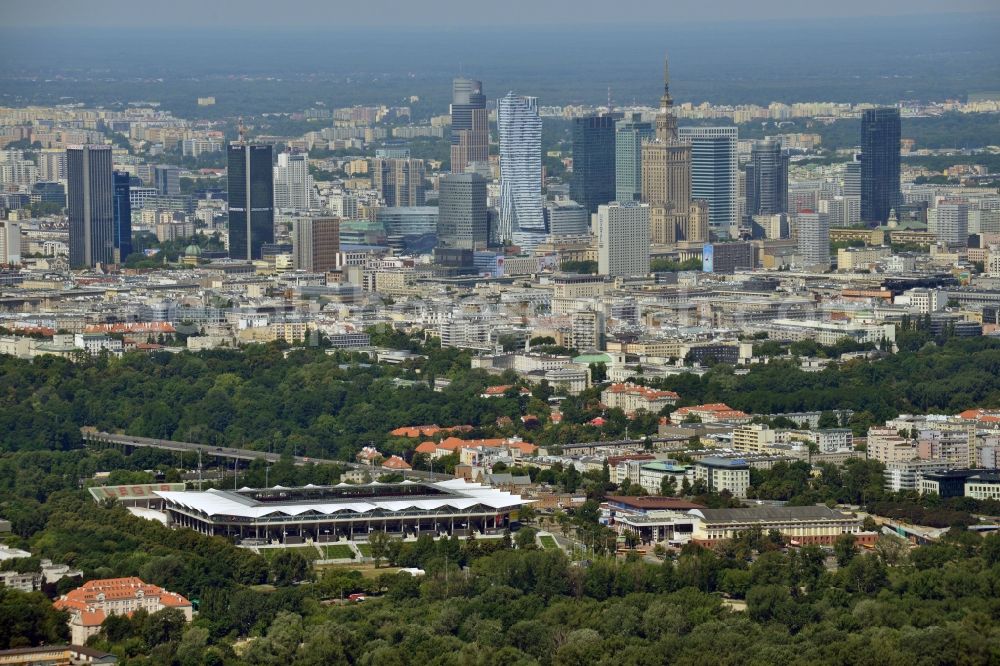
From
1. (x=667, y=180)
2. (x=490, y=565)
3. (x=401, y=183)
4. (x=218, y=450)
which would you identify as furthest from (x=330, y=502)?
(x=401, y=183)

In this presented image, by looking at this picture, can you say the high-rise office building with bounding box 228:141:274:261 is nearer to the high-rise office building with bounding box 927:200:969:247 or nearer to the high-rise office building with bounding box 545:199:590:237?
the high-rise office building with bounding box 545:199:590:237

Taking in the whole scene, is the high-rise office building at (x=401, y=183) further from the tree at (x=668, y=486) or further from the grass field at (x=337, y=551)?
the grass field at (x=337, y=551)

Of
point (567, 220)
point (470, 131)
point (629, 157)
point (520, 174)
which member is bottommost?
point (567, 220)

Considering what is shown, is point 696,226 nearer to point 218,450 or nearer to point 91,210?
point 91,210

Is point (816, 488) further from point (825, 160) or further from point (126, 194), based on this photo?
point (825, 160)

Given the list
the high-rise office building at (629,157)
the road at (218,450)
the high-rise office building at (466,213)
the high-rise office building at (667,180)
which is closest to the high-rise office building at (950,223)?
the high-rise office building at (667,180)

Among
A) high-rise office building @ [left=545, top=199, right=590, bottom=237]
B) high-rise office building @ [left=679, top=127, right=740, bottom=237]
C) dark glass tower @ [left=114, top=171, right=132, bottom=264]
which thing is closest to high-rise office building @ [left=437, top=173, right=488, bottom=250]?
high-rise office building @ [left=545, top=199, right=590, bottom=237]

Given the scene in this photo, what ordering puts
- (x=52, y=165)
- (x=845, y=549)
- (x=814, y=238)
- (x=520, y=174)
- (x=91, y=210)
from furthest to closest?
(x=52, y=165) → (x=520, y=174) → (x=91, y=210) → (x=814, y=238) → (x=845, y=549)
